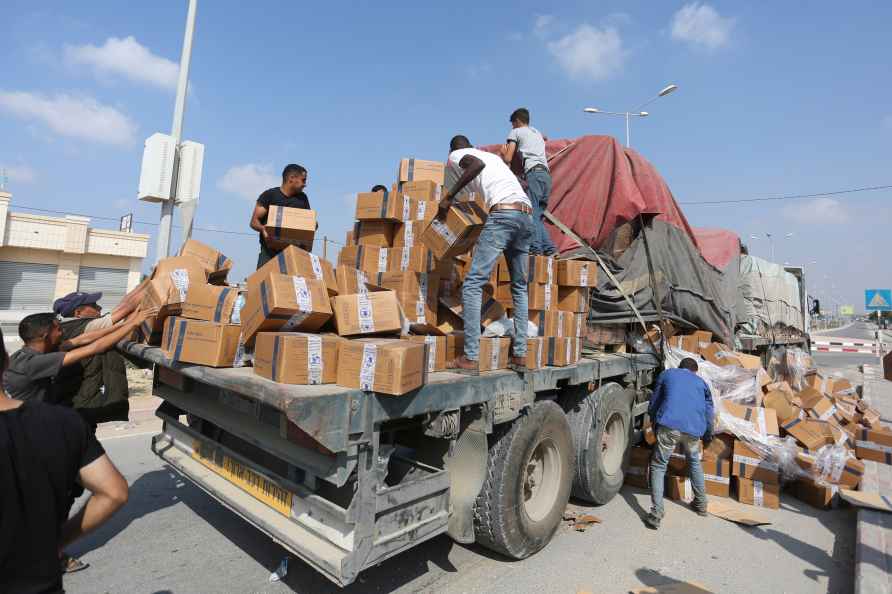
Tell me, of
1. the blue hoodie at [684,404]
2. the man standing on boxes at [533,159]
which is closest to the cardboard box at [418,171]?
the man standing on boxes at [533,159]

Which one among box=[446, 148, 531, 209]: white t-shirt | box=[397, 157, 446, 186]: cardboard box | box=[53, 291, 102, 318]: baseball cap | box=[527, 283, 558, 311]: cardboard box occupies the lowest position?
box=[53, 291, 102, 318]: baseball cap

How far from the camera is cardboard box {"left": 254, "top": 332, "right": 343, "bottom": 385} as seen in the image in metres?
2.45

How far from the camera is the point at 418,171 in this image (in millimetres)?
5176

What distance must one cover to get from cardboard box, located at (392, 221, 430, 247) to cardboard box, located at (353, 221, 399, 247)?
0.09 metres

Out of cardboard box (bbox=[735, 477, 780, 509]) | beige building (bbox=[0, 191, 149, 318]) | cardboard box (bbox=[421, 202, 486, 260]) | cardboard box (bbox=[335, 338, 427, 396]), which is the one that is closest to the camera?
cardboard box (bbox=[335, 338, 427, 396])

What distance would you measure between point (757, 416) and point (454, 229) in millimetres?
4294

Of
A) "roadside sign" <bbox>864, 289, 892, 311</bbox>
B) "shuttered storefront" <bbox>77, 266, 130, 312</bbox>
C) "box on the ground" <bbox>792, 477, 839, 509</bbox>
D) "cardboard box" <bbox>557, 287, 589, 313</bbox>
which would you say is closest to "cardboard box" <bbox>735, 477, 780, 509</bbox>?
"box on the ground" <bbox>792, 477, 839, 509</bbox>

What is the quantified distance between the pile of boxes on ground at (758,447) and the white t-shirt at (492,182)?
3400mm

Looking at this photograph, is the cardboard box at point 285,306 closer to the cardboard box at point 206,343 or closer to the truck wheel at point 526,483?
the cardboard box at point 206,343

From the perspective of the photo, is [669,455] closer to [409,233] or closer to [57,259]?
[409,233]

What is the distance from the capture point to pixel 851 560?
3.89 meters

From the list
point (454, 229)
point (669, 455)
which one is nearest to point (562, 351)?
point (454, 229)

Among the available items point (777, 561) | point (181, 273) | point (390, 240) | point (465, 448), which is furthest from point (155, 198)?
point (777, 561)

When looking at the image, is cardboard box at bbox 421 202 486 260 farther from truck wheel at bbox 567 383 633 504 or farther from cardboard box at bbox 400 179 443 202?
truck wheel at bbox 567 383 633 504
